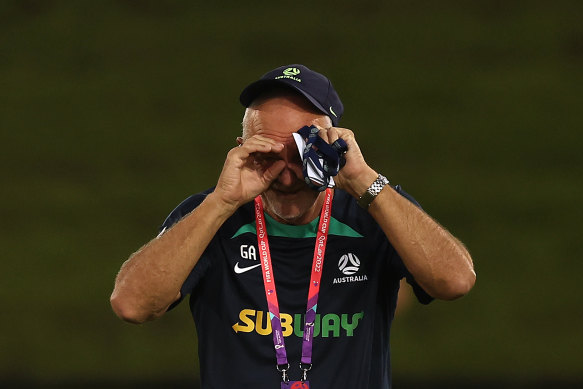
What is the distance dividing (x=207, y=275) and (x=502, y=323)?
9.00ft

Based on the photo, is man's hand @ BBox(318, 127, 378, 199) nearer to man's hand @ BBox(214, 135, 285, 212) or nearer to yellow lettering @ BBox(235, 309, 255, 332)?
man's hand @ BBox(214, 135, 285, 212)

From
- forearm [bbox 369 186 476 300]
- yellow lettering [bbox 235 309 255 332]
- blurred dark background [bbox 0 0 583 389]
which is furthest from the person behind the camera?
blurred dark background [bbox 0 0 583 389]

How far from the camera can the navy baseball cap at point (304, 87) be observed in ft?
6.25

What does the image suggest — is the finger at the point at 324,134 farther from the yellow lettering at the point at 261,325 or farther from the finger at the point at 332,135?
the yellow lettering at the point at 261,325

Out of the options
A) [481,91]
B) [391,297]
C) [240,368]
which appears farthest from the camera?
[481,91]

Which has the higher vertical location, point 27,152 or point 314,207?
point 27,152

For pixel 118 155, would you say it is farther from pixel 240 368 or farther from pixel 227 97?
pixel 240 368

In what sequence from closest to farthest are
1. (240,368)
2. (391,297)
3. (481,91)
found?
(240,368) < (391,297) < (481,91)

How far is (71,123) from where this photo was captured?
4.47 metres

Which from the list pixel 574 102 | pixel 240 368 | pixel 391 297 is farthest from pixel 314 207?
pixel 574 102

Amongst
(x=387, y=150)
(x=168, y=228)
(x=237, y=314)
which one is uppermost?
(x=387, y=150)

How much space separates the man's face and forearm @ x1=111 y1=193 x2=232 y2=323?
0.56 feet

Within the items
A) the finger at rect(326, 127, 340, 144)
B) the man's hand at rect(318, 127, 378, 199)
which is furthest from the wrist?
the finger at rect(326, 127, 340, 144)

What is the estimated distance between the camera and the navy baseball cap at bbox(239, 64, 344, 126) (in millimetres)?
1905
